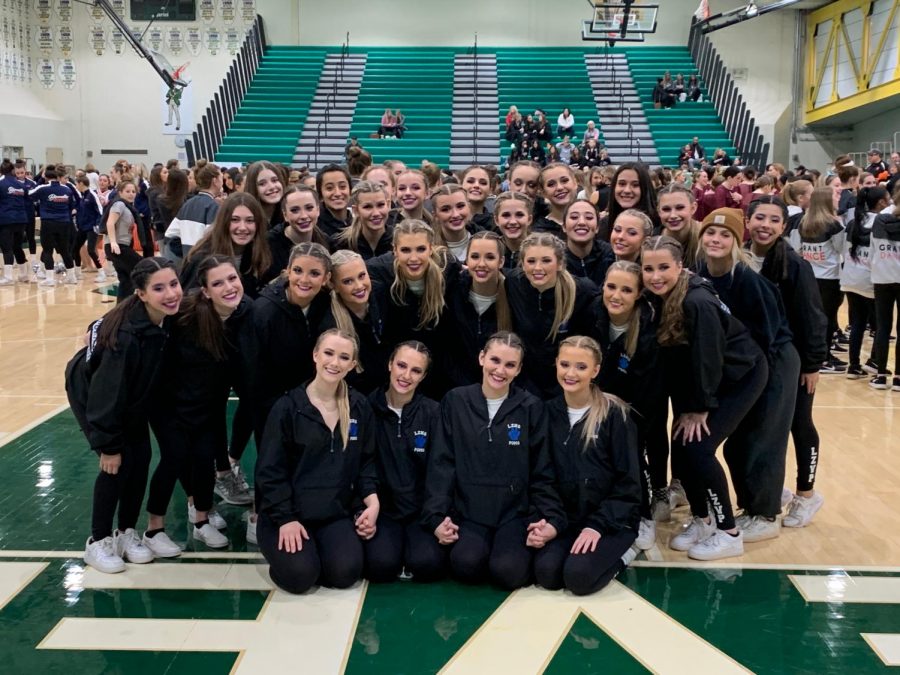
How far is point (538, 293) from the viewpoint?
Answer: 160 inches

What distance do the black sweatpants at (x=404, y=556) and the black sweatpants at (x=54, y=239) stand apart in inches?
397

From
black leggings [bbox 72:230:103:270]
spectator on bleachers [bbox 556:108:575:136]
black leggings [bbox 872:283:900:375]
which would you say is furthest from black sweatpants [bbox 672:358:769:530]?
spectator on bleachers [bbox 556:108:575:136]

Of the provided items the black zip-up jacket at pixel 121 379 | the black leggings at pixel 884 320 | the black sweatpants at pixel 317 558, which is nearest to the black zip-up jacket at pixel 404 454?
the black sweatpants at pixel 317 558

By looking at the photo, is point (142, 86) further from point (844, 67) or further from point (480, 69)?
point (844, 67)

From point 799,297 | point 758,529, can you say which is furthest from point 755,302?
point 758,529

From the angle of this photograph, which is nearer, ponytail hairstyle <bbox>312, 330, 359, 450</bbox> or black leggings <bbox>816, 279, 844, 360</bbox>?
ponytail hairstyle <bbox>312, 330, 359, 450</bbox>

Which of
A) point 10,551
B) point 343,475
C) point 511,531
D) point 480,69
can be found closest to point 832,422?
point 511,531

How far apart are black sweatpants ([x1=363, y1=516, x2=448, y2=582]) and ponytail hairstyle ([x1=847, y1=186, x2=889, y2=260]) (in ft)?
16.5

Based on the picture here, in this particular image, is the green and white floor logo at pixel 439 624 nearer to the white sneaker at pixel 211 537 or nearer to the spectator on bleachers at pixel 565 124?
the white sneaker at pixel 211 537

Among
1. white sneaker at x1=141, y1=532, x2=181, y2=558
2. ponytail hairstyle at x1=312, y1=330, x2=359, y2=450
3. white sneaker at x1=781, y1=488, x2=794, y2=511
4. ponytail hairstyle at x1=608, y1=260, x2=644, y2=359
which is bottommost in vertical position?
white sneaker at x1=141, y1=532, x2=181, y2=558

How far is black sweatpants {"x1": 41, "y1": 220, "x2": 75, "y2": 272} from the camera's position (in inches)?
484

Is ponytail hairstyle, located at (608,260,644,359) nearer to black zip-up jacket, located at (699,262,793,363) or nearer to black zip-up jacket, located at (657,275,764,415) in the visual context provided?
black zip-up jacket, located at (657,275,764,415)

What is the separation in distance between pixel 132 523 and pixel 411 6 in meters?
23.2

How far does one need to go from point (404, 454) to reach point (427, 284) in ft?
2.51
